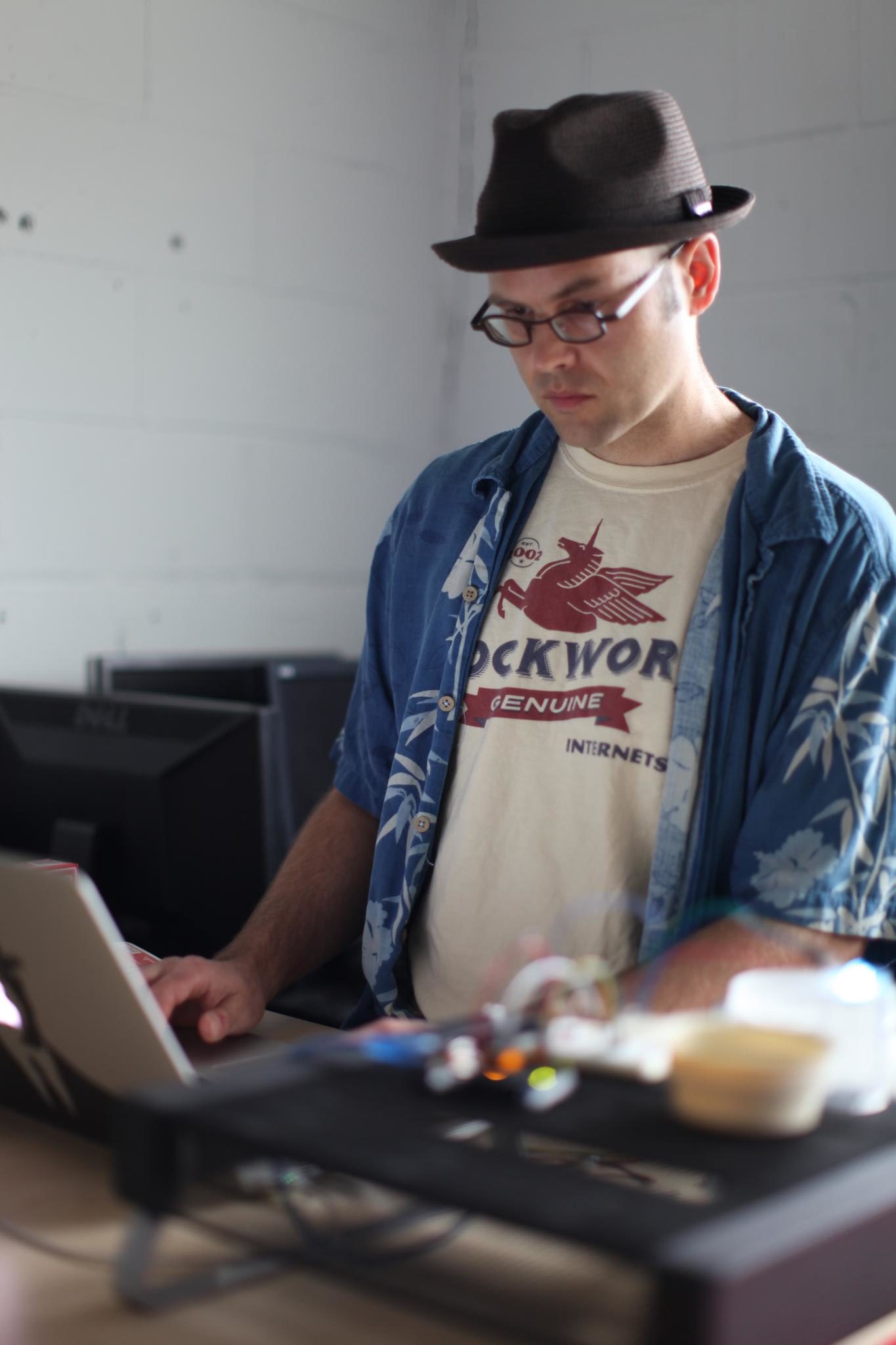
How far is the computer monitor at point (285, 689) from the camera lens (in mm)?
2312

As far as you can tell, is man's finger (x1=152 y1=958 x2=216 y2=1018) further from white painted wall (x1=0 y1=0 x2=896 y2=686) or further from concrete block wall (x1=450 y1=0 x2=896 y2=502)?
concrete block wall (x1=450 y1=0 x2=896 y2=502)

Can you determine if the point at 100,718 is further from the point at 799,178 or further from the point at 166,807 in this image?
the point at 799,178

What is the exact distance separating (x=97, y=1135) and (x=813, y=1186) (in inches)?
22.3

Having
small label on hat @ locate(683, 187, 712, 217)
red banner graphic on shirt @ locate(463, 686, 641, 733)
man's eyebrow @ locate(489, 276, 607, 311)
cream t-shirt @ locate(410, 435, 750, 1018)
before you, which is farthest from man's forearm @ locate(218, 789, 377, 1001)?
small label on hat @ locate(683, 187, 712, 217)

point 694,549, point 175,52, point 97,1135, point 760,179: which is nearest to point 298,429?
point 175,52

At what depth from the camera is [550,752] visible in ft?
4.74

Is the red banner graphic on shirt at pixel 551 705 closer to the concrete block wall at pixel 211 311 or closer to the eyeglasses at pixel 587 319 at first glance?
the eyeglasses at pixel 587 319

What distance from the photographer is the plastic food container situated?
0.79 m

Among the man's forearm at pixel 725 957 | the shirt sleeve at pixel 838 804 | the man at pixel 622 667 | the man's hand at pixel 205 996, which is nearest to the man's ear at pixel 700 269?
the man at pixel 622 667

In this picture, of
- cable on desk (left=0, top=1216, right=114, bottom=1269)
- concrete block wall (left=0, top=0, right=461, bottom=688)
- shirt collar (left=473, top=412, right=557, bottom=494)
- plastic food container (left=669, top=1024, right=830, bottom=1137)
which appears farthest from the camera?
concrete block wall (left=0, top=0, right=461, bottom=688)

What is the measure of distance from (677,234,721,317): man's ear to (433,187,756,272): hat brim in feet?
0.06

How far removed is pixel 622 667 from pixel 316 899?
1.44 feet

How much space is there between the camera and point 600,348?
1.37m

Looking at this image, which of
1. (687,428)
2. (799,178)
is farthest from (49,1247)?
(799,178)
